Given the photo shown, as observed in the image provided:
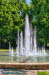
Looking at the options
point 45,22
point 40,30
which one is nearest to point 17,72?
point 45,22

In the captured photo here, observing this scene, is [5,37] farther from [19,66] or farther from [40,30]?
[19,66]

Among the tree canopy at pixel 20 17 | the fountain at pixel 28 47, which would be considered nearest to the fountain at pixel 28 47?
the fountain at pixel 28 47

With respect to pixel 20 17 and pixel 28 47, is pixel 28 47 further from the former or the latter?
pixel 20 17

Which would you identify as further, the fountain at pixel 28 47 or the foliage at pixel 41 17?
the foliage at pixel 41 17

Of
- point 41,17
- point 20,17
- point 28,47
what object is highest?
point 20,17

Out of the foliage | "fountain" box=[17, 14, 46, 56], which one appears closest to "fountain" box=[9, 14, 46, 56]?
"fountain" box=[17, 14, 46, 56]

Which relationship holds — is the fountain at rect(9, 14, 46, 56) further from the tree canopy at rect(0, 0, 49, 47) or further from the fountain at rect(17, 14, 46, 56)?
the tree canopy at rect(0, 0, 49, 47)

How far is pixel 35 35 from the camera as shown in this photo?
4122 cm

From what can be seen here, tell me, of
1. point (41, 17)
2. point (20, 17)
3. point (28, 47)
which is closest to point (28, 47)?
point (28, 47)

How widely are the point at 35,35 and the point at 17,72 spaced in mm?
33875

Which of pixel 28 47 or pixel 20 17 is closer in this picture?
pixel 28 47

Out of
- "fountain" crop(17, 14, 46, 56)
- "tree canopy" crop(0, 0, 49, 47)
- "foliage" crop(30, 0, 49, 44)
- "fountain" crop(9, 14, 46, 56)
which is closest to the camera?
"fountain" crop(9, 14, 46, 56)

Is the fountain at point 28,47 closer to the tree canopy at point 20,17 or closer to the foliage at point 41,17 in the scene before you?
the foliage at point 41,17

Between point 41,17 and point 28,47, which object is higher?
point 41,17
